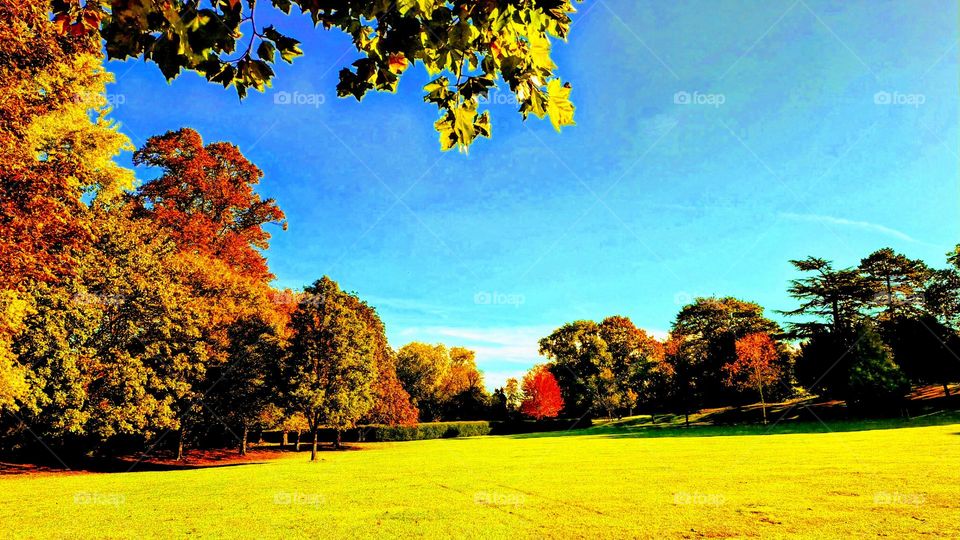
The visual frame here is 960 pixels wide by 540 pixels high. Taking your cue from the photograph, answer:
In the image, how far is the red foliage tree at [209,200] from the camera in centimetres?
3312

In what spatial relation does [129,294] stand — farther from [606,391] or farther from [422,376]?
[606,391]

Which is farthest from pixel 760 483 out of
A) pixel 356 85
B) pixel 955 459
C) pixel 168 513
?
pixel 168 513

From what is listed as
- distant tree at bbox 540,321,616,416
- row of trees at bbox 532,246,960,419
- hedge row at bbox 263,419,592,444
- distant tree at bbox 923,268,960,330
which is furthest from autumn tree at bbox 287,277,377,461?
distant tree at bbox 923,268,960,330

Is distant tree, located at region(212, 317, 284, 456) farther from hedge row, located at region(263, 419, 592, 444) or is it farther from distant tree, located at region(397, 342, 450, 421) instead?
distant tree, located at region(397, 342, 450, 421)

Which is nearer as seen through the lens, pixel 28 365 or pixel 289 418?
pixel 28 365

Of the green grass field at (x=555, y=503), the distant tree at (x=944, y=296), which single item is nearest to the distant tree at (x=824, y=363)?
the distant tree at (x=944, y=296)

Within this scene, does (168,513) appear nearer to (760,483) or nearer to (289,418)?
(760,483)

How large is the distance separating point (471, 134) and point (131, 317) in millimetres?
27769

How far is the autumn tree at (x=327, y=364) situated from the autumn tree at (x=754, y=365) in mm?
38533

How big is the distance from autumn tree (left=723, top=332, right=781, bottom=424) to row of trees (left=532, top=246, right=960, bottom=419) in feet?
0.33

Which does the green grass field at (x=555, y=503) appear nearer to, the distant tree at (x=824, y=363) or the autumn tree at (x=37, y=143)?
the autumn tree at (x=37, y=143)

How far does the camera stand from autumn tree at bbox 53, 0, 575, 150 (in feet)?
8.82

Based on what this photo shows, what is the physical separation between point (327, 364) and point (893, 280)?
57.3 meters

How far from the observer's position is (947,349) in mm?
45344
